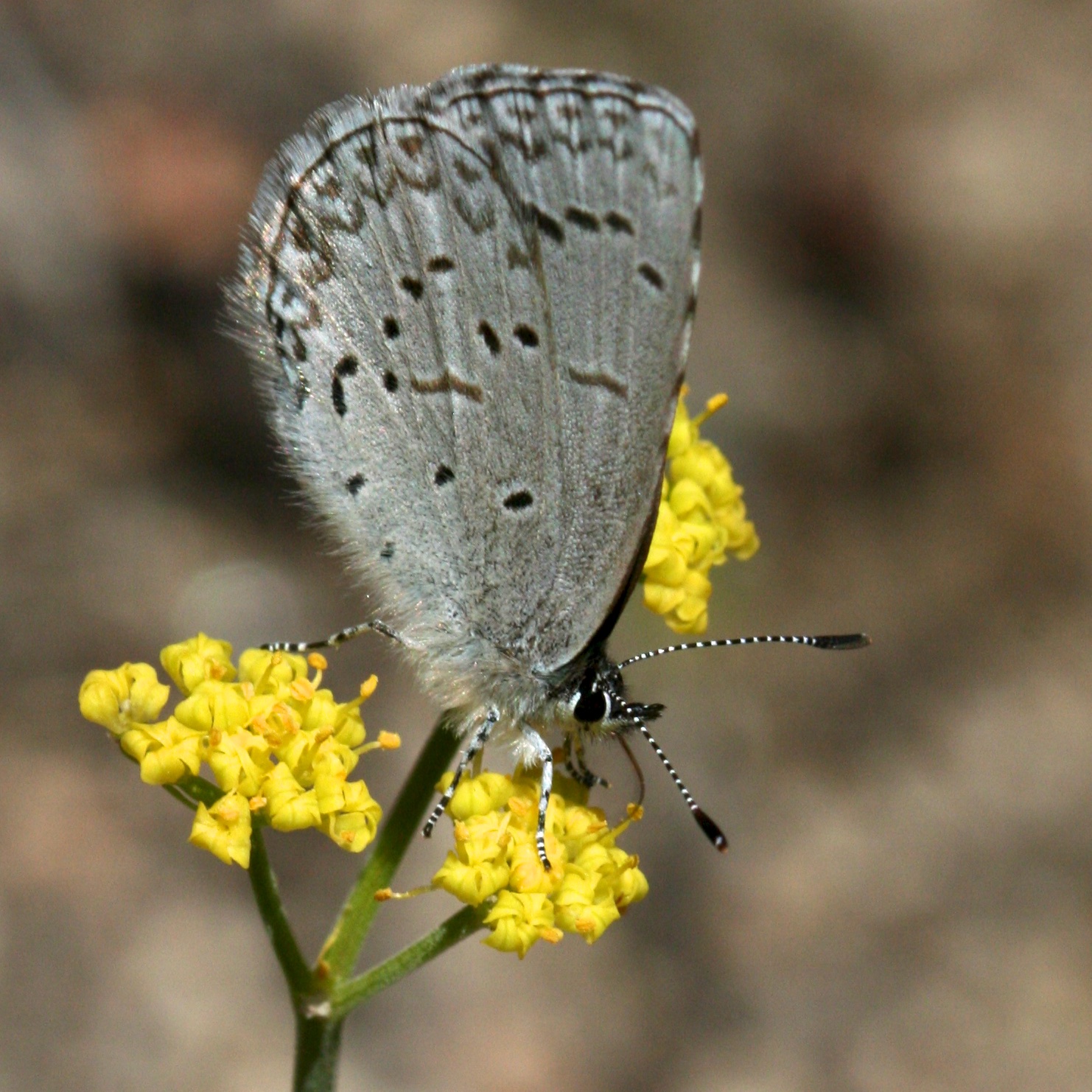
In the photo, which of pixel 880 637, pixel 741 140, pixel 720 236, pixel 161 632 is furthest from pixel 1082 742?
pixel 161 632

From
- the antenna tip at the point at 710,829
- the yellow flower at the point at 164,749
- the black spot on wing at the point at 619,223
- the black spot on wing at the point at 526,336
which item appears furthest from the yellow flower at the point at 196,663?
the black spot on wing at the point at 619,223

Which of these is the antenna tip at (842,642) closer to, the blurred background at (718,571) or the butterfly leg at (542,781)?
the butterfly leg at (542,781)

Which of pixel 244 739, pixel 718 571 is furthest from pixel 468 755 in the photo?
pixel 718 571

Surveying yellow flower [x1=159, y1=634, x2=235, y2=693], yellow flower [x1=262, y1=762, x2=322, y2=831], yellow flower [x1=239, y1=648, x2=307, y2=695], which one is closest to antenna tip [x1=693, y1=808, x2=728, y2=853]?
yellow flower [x1=262, y1=762, x2=322, y2=831]

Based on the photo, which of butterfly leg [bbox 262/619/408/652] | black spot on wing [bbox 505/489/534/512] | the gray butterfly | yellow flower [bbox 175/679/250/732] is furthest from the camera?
butterfly leg [bbox 262/619/408/652]

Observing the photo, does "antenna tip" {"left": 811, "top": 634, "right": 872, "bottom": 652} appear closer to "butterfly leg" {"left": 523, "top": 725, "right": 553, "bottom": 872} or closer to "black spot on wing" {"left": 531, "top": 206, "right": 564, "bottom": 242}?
"butterfly leg" {"left": 523, "top": 725, "right": 553, "bottom": 872}

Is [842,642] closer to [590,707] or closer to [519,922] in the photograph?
[590,707]
